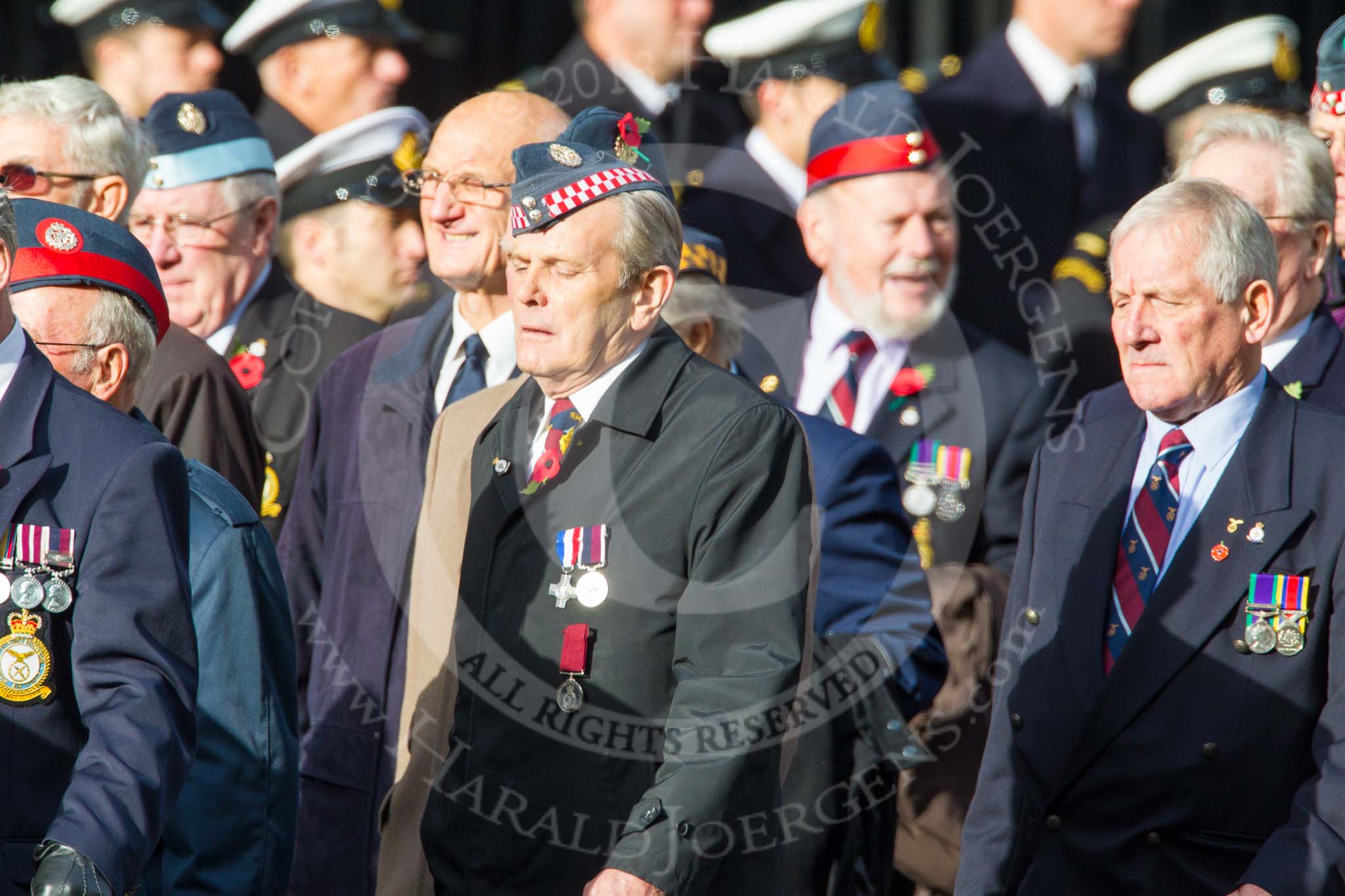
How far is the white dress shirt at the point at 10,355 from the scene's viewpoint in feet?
8.73

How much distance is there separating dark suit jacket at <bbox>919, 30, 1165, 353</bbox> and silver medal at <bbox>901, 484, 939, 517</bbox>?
1.19 meters

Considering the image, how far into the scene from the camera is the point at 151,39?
6426mm

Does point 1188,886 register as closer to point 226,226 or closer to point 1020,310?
point 1020,310

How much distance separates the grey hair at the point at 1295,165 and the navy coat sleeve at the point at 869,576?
1200 millimetres

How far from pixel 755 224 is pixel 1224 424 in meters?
2.61

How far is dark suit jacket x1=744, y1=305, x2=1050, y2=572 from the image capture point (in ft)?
15.8

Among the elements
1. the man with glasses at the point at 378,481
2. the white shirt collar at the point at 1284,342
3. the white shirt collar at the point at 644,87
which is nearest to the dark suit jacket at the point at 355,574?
the man with glasses at the point at 378,481

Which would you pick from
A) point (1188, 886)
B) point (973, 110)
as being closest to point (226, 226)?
point (973, 110)

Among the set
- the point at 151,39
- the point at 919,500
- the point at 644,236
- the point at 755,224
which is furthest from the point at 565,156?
the point at 151,39

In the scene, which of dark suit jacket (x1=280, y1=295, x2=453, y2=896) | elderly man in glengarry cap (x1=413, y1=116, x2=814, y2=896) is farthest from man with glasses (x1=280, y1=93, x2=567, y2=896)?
elderly man in glengarry cap (x1=413, y1=116, x2=814, y2=896)

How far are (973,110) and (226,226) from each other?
8.30ft

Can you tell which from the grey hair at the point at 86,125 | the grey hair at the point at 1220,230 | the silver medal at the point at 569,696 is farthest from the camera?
the grey hair at the point at 86,125

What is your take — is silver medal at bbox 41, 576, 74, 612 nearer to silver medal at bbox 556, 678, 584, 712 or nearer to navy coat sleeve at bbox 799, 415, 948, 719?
silver medal at bbox 556, 678, 584, 712

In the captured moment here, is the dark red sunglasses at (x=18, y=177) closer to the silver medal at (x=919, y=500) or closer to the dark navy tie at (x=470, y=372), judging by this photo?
the dark navy tie at (x=470, y=372)
